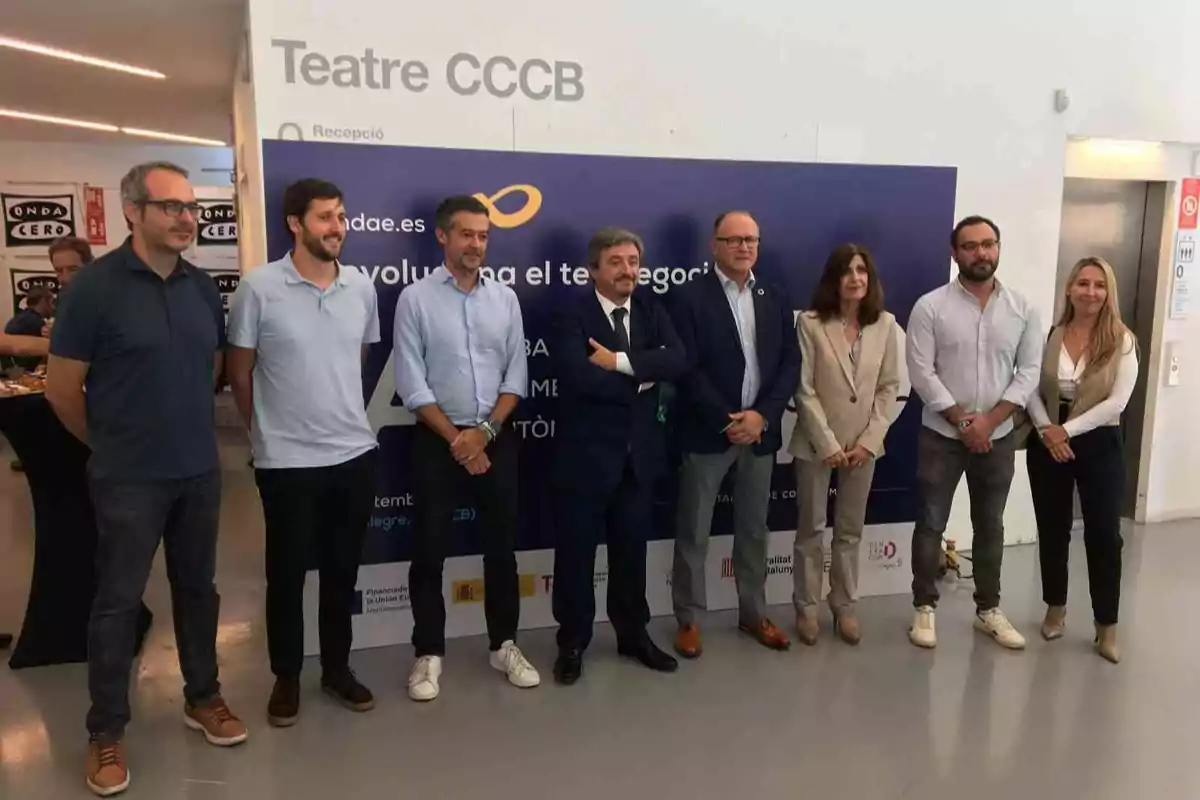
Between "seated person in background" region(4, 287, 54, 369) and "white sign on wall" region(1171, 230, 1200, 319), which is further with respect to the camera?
"seated person in background" region(4, 287, 54, 369)

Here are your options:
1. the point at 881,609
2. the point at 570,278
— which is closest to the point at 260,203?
the point at 570,278

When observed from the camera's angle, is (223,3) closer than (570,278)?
No

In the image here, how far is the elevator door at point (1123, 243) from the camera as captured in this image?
5434mm

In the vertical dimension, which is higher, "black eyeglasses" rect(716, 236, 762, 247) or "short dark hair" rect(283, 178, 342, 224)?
"short dark hair" rect(283, 178, 342, 224)

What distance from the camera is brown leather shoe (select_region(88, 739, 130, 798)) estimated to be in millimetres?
2773

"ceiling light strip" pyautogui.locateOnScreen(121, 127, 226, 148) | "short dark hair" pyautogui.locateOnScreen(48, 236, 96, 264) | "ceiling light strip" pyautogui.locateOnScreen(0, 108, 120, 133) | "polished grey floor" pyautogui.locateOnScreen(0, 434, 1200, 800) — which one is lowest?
"polished grey floor" pyautogui.locateOnScreen(0, 434, 1200, 800)

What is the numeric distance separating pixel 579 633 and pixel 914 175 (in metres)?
2.61

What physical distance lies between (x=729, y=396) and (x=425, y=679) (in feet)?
5.24

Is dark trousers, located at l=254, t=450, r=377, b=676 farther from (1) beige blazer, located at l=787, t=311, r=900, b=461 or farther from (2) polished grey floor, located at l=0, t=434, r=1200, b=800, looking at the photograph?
(1) beige blazer, located at l=787, t=311, r=900, b=461

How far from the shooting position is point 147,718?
10.7ft

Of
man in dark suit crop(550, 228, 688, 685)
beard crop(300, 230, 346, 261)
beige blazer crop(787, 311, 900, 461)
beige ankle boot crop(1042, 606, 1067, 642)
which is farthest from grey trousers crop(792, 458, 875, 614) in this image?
beard crop(300, 230, 346, 261)

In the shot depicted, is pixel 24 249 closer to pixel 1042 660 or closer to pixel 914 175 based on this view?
pixel 914 175

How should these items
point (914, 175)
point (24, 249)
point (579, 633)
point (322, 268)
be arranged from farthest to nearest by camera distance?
1. point (24, 249)
2. point (914, 175)
3. point (579, 633)
4. point (322, 268)

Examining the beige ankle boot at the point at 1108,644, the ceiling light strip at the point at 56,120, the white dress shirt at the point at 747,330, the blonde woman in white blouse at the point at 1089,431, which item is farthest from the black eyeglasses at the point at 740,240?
the ceiling light strip at the point at 56,120
